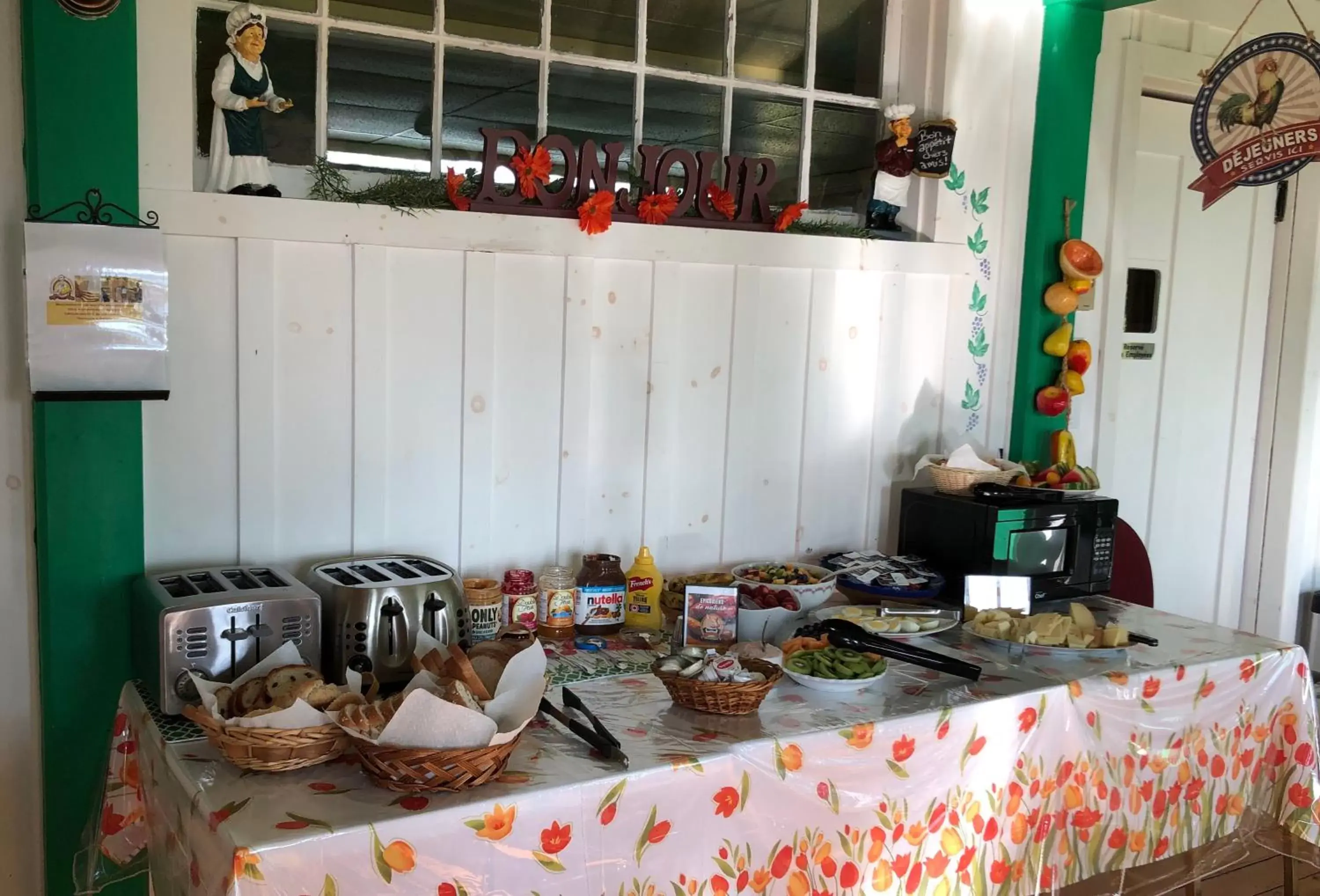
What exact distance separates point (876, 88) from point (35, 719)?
7.80ft

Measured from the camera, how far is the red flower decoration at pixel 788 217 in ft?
8.09

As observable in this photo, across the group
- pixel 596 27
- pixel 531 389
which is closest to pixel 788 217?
pixel 596 27

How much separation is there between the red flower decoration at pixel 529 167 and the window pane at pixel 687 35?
45 cm

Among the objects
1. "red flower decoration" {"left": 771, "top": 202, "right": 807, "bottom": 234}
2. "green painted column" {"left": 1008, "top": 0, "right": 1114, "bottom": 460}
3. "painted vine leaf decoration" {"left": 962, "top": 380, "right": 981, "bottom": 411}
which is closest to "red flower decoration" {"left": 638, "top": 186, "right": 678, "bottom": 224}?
"red flower decoration" {"left": 771, "top": 202, "right": 807, "bottom": 234}

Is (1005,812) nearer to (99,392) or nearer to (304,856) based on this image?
(304,856)

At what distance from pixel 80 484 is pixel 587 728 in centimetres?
100

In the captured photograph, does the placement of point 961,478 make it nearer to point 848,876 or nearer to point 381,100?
point 848,876

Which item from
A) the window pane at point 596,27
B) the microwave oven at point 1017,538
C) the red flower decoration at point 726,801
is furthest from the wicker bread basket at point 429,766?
the window pane at point 596,27

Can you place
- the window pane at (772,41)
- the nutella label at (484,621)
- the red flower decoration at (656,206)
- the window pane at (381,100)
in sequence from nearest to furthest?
1. the nutella label at (484,621)
2. the window pane at (381,100)
3. the red flower decoration at (656,206)
4. the window pane at (772,41)

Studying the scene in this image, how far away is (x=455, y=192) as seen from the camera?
214 cm

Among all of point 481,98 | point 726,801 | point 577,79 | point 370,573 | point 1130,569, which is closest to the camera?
point 726,801

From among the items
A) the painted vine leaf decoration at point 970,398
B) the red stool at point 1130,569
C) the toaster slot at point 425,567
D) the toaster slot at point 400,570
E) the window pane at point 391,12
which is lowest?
the red stool at point 1130,569

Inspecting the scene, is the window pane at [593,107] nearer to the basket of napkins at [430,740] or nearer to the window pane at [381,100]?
the window pane at [381,100]

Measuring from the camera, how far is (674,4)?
97.8 inches
